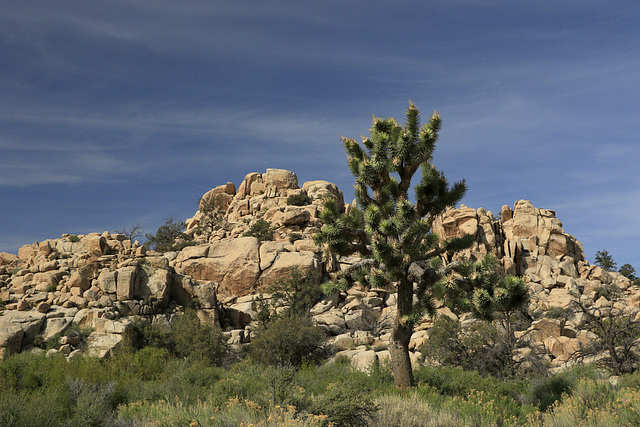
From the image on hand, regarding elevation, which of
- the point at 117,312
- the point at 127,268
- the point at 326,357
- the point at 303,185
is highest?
the point at 303,185

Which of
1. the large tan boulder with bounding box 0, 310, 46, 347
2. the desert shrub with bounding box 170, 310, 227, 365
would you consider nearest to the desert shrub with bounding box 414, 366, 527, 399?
the desert shrub with bounding box 170, 310, 227, 365

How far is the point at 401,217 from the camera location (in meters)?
13.4

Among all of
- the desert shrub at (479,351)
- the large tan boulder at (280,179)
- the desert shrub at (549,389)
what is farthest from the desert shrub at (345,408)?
the large tan boulder at (280,179)

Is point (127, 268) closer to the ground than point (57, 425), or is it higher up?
higher up

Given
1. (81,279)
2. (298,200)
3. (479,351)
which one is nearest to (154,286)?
(81,279)

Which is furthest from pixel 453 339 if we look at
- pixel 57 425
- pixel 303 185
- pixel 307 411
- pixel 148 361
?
pixel 303 185

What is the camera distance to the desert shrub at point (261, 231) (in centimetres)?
4531

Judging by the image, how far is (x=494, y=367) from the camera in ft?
69.7

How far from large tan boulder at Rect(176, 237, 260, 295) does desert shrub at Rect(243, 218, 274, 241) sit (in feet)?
18.2

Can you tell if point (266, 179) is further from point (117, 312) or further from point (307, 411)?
point (307, 411)

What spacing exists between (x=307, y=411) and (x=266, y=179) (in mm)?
53495

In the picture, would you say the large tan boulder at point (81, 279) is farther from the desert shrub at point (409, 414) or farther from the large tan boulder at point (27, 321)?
the desert shrub at point (409, 414)

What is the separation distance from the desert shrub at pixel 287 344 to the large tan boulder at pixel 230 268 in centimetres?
1123

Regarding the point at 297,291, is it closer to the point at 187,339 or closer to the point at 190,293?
the point at 190,293
